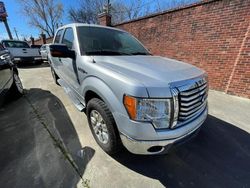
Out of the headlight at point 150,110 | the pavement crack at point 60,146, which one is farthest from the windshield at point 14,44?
the headlight at point 150,110

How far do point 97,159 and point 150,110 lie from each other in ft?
3.94

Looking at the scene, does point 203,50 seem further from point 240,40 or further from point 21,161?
point 21,161

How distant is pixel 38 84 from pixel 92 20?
21.3m

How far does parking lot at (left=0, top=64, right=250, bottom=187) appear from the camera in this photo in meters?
1.85

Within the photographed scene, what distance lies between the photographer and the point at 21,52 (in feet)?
29.1

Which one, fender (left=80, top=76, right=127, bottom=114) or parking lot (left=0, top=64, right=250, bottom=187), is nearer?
fender (left=80, top=76, right=127, bottom=114)

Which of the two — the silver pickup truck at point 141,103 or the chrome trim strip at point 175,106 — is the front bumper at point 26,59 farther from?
the chrome trim strip at point 175,106

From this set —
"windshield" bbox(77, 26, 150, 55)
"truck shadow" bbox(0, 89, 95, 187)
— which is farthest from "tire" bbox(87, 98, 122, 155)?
"windshield" bbox(77, 26, 150, 55)

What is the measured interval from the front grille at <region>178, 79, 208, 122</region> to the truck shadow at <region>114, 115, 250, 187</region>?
1.52 ft

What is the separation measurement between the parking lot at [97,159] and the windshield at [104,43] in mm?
1484

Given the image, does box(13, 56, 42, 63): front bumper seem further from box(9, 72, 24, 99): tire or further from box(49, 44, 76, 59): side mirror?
box(49, 44, 76, 59): side mirror

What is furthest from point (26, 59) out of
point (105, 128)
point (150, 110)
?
point (150, 110)

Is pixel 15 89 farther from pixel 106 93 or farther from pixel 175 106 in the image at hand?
pixel 175 106

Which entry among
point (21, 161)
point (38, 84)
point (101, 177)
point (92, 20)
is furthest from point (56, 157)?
point (92, 20)
